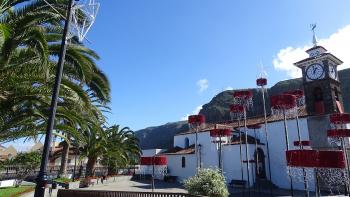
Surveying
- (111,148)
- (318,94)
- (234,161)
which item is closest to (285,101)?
(318,94)

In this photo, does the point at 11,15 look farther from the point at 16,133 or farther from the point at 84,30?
the point at 16,133

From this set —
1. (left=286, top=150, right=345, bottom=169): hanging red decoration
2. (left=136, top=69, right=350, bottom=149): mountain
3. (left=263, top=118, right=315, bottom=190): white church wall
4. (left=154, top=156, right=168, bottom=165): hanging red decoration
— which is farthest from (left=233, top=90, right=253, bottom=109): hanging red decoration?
(left=136, top=69, right=350, bottom=149): mountain

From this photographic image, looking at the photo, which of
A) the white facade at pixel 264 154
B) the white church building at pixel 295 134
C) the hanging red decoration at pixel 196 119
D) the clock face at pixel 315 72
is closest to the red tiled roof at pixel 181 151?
the white facade at pixel 264 154

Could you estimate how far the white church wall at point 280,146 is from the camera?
109ft

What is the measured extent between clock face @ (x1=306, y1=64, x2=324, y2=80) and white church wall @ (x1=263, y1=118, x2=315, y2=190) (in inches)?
186

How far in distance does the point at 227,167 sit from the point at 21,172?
920 inches

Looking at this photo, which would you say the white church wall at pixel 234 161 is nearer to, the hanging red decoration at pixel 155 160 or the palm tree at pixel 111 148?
the palm tree at pixel 111 148

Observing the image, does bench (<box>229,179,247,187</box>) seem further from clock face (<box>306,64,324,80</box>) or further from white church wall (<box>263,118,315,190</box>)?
clock face (<box>306,64,324,80</box>)

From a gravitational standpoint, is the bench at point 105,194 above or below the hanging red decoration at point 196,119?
below

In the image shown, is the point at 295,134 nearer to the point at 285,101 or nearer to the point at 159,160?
the point at 159,160

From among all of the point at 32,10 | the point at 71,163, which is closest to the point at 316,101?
the point at 32,10

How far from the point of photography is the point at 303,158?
11.2 m

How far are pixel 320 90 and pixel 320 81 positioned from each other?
3.28ft

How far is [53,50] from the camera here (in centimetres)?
1241
